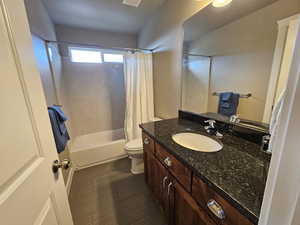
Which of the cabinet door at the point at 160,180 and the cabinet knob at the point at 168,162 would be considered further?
the cabinet door at the point at 160,180

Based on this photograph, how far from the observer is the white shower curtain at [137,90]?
2176 mm

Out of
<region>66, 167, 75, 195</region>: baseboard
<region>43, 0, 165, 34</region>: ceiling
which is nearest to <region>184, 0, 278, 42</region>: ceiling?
<region>43, 0, 165, 34</region>: ceiling

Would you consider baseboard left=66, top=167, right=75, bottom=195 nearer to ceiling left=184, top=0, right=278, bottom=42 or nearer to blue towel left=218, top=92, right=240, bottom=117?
blue towel left=218, top=92, right=240, bottom=117

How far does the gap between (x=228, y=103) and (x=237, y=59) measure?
38 centimetres

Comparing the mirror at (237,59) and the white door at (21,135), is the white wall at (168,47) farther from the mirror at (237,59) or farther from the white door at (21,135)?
the white door at (21,135)

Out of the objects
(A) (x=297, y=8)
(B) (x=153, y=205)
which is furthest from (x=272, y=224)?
(B) (x=153, y=205)

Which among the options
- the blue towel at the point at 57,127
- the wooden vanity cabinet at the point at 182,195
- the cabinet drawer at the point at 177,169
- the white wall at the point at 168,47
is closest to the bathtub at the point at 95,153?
the blue towel at the point at 57,127

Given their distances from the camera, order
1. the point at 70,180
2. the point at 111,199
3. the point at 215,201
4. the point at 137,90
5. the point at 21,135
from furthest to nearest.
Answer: the point at 137,90, the point at 70,180, the point at 111,199, the point at 215,201, the point at 21,135

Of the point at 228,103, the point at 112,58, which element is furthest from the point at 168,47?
the point at 112,58

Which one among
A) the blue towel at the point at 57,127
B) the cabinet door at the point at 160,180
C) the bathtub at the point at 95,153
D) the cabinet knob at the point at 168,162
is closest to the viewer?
the cabinet knob at the point at 168,162

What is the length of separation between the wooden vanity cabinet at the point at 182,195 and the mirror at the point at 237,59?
27.8 inches

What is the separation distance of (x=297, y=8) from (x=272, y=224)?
3.70ft

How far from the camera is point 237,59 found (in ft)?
3.41

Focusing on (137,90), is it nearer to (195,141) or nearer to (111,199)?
(195,141)
